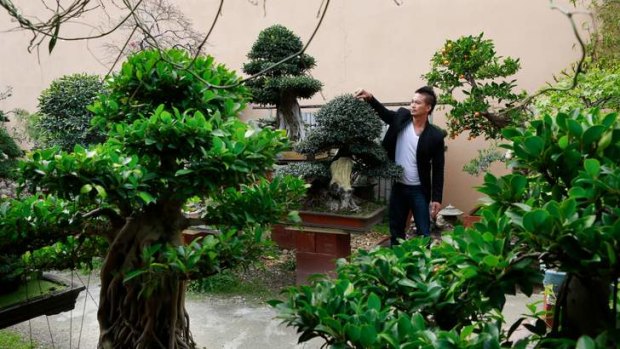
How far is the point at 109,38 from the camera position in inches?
289

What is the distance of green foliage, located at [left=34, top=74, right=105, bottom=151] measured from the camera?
14.4ft

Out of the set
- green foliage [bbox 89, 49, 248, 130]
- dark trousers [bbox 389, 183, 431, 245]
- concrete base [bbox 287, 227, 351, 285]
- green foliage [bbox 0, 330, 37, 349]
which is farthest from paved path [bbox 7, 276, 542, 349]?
green foliage [bbox 89, 49, 248, 130]

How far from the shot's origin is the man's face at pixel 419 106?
2936 millimetres

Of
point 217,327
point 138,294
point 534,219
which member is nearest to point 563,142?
point 534,219

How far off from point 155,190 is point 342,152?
193cm

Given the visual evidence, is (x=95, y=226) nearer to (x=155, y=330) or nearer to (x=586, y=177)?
(x=155, y=330)

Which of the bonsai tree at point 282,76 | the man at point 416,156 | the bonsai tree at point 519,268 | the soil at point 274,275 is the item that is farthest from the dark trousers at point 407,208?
the bonsai tree at point 519,268

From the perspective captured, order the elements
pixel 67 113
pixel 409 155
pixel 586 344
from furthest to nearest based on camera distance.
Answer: pixel 67 113 → pixel 409 155 → pixel 586 344

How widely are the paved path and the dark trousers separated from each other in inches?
30.5

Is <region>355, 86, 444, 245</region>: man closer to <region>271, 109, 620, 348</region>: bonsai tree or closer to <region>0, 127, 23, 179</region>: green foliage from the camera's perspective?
<region>0, 127, 23, 179</region>: green foliage

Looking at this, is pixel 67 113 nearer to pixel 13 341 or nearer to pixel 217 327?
pixel 13 341

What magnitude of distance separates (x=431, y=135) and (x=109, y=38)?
6.05 meters

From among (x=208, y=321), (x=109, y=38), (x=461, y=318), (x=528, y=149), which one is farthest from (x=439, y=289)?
Result: (x=109, y=38)

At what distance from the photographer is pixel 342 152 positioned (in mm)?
3178
